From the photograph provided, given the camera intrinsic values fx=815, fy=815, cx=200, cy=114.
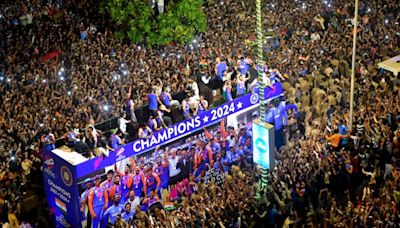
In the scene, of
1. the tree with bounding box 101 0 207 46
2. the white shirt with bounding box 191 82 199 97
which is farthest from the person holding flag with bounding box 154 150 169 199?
the tree with bounding box 101 0 207 46

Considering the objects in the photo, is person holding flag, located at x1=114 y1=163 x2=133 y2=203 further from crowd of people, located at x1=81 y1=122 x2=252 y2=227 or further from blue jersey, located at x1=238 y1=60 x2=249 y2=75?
blue jersey, located at x1=238 y1=60 x2=249 y2=75

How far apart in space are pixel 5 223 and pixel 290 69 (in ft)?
35.4

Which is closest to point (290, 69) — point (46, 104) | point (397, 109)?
point (397, 109)

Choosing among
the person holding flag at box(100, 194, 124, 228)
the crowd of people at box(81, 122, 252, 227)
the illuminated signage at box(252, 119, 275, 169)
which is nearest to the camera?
the crowd of people at box(81, 122, 252, 227)

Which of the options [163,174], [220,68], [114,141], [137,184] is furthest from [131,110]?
[220,68]

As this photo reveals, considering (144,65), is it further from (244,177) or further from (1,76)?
(244,177)

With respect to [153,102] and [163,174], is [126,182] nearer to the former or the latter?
[163,174]

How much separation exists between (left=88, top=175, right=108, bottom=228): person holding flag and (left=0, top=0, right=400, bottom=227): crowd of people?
0.99m

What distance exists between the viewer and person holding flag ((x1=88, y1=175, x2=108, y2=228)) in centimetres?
2003

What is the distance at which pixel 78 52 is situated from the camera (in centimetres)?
2825

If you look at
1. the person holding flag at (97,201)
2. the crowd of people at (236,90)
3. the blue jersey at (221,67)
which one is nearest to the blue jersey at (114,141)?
the crowd of people at (236,90)

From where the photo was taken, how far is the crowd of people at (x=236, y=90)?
20.3 meters

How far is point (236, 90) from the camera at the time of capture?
77.5ft

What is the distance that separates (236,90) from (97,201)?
5742mm
